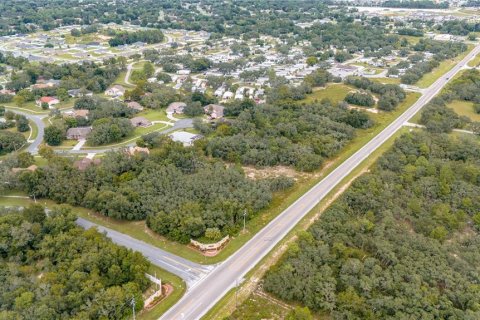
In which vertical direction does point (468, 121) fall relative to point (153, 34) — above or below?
below

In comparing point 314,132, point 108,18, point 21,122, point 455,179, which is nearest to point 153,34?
point 108,18

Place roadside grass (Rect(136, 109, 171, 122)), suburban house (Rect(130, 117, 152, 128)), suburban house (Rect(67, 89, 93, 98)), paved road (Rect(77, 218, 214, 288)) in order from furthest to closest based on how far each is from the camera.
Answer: suburban house (Rect(67, 89, 93, 98))
roadside grass (Rect(136, 109, 171, 122))
suburban house (Rect(130, 117, 152, 128))
paved road (Rect(77, 218, 214, 288))

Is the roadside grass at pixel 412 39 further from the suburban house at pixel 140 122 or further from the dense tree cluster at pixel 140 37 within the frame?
the suburban house at pixel 140 122

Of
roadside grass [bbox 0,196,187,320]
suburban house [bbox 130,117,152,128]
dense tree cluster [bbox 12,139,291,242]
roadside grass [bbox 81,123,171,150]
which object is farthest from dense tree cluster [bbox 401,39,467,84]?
roadside grass [bbox 0,196,187,320]

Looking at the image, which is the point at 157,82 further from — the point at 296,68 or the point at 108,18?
the point at 108,18

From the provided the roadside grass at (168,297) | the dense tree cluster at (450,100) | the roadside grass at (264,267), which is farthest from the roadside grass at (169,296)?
the dense tree cluster at (450,100)

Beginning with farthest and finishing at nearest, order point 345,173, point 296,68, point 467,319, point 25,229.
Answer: point 296,68 → point 345,173 → point 25,229 → point 467,319

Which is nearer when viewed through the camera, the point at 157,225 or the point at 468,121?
the point at 157,225

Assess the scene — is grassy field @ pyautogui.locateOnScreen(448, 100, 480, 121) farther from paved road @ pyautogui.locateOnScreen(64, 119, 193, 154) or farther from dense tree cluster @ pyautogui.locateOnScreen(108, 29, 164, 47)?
dense tree cluster @ pyautogui.locateOnScreen(108, 29, 164, 47)
